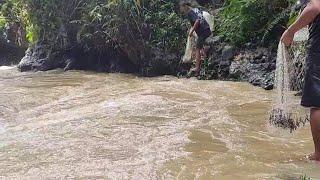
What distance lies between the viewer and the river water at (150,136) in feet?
12.3

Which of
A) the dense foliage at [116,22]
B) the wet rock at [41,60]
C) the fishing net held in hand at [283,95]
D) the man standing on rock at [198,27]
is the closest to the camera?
the fishing net held in hand at [283,95]

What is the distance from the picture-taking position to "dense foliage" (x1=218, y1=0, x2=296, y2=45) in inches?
362

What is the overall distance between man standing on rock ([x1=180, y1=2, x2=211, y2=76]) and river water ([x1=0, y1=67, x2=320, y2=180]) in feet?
5.33

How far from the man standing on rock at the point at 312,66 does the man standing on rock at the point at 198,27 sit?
610 centimetres

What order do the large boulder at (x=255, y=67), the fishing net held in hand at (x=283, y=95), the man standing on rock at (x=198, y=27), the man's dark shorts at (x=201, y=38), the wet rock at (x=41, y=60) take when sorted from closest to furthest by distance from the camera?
1. the fishing net held in hand at (x=283, y=95)
2. the large boulder at (x=255, y=67)
3. the man standing on rock at (x=198, y=27)
4. the man's dark shorts at (x=201, y=38)
5. the wet rock at (x=41, y=60)

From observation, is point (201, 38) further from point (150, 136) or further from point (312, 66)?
point (312, 66)

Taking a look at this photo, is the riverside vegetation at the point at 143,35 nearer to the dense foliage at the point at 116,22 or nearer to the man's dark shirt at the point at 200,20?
the dense foliage at the point at 116,22

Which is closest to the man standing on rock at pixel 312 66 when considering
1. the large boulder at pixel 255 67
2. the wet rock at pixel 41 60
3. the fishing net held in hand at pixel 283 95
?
the fishing net held in hand at pixel 283 95

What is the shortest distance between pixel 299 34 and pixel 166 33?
4670 mm

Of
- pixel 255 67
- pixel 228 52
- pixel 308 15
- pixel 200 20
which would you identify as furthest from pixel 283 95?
pixel 200 20

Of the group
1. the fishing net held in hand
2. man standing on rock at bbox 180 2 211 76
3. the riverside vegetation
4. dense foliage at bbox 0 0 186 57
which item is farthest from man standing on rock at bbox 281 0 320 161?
dense foliage at bbox 0 0 186 57

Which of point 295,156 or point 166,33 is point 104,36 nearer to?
point 166,33

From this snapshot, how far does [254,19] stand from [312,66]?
19.8ft

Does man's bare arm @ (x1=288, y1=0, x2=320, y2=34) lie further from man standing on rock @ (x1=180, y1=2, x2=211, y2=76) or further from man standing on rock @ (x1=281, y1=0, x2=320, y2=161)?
man standing on rock @ (x1=180, y1=2, x2=211, y2=76)
